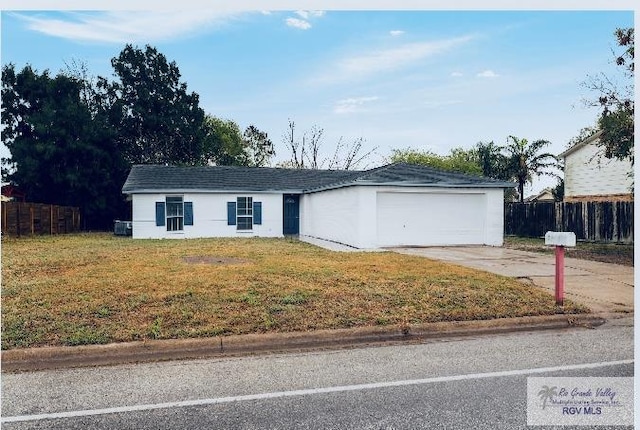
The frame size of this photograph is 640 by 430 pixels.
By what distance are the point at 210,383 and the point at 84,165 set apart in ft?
89.7

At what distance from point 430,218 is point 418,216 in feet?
1.50

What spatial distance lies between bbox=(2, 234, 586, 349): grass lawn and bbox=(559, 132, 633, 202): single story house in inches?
654

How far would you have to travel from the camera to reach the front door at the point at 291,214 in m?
24.9

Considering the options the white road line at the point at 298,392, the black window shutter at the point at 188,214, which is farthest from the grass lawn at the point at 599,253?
the black window shutter at the point at 188,214

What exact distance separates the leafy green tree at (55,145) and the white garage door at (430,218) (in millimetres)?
18968

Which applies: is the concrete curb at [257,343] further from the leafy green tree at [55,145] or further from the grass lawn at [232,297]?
the leafy green tree at [55,145]

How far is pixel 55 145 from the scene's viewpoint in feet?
90.7

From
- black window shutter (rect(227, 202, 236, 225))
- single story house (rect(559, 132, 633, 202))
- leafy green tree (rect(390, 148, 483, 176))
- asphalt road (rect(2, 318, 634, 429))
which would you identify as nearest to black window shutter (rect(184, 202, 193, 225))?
black window shutter (rect(227, 202, 236, 225))

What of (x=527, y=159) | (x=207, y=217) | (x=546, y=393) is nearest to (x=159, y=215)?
(x=207, y=217)

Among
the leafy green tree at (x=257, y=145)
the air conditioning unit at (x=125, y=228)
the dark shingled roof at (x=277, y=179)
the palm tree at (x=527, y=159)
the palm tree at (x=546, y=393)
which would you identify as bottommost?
the palm tree at (x=546, y=393)

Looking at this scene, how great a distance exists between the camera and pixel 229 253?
1468 cm

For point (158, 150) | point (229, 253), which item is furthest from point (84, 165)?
point (229, 253)

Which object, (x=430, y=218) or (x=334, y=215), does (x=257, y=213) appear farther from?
(x=430, y=218)

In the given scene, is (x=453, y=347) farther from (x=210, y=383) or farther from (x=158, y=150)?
(x=158, y=150)
